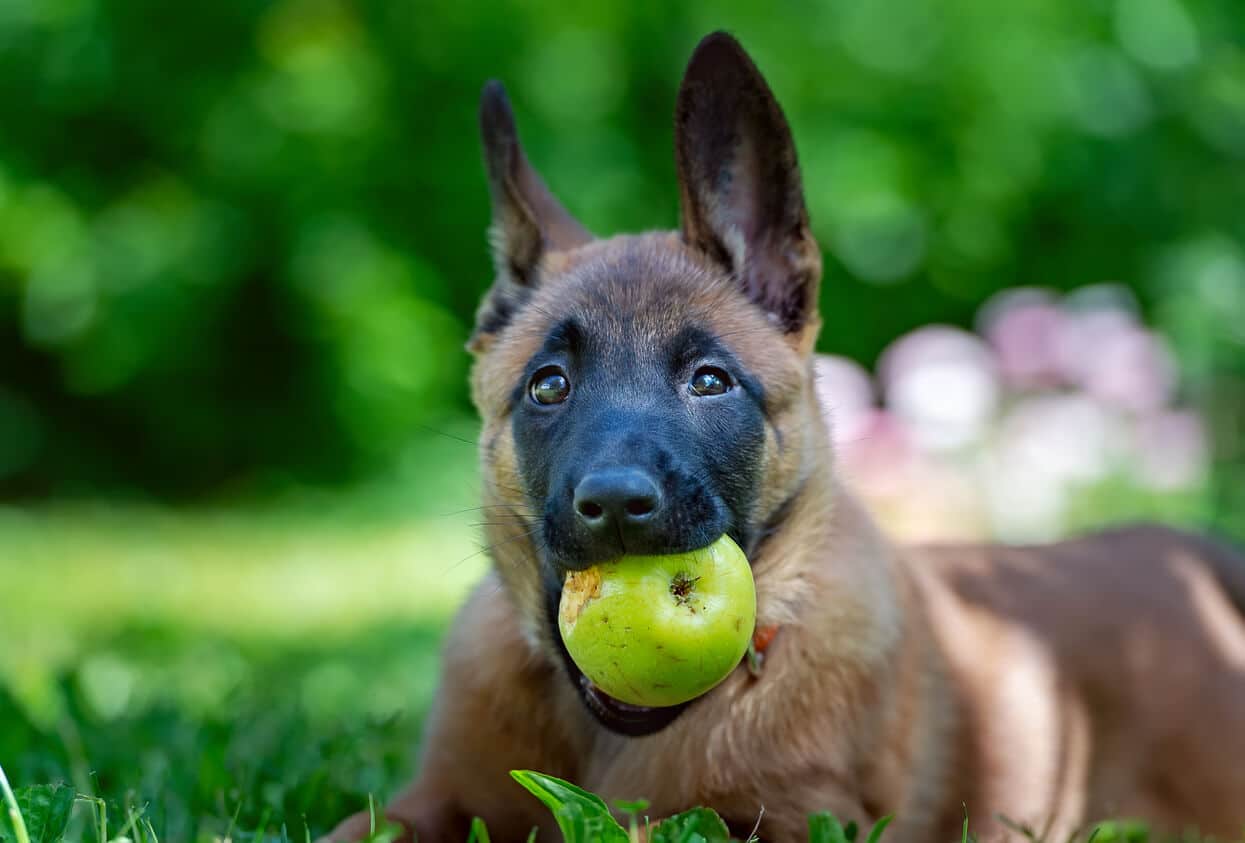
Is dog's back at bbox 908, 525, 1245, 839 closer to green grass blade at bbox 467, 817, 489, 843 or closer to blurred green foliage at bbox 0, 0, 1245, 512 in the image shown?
green grass blade at bbox 467, 817, 489, 843

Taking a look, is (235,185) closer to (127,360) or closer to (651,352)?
(127,360)

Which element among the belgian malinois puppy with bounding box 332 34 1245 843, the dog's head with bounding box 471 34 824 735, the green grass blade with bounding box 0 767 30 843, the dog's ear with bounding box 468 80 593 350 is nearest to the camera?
the green grass blade with bounding box 0 767 30 843

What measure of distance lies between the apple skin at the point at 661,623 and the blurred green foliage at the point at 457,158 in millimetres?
7416

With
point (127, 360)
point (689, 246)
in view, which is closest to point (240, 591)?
point (127, 360)

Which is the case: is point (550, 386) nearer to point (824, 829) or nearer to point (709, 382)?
point (709, 382)

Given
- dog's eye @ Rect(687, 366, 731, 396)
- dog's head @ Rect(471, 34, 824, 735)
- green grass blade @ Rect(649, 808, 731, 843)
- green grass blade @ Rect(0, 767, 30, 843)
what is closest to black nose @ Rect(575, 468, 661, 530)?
dog's head @ Rect(471, 34, 824, 735)

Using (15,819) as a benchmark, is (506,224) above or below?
above

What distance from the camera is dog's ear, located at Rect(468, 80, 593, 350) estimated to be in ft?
11.8

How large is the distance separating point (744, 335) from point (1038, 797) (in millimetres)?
1447

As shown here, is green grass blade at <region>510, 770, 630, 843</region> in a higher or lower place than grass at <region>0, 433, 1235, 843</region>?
higher

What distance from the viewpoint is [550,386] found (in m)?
3.22

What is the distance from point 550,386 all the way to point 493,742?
82 centimetres

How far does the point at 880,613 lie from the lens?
10.8 ft

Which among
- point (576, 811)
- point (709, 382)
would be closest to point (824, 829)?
point (576, 811)
